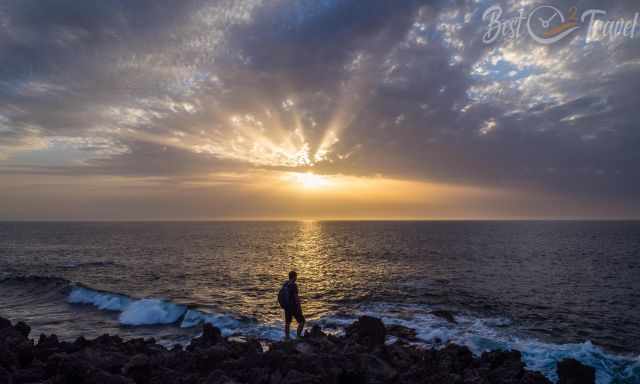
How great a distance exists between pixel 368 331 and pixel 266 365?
19.8ft

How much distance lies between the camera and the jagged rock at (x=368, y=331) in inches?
601

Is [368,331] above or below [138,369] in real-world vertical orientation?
below

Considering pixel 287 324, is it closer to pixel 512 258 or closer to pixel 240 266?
pixel 240 266

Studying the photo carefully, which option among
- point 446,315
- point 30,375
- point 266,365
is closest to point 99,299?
point 30,375

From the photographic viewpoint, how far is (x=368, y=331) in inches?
624

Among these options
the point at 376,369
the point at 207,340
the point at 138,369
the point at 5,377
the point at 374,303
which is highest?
the point at 5,377

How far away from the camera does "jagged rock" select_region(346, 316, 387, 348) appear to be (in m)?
15.3

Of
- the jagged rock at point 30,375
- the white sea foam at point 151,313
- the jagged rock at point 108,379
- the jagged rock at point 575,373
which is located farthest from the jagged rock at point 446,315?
the jagged rock at point 30,375

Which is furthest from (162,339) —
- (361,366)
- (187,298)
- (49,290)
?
(49,290)

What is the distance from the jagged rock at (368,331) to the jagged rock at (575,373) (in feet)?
20.9

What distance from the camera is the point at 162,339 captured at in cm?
1873

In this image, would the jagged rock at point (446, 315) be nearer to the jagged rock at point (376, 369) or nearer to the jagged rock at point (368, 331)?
the jagged rock at point (368, 331)

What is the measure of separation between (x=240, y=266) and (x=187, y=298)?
67.5ft

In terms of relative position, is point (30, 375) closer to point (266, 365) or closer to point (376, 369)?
point (266, 365)
